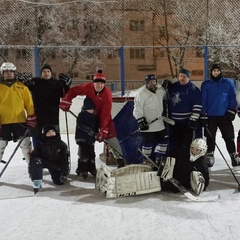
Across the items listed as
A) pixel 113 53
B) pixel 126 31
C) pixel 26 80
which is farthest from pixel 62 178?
pixel 126 31

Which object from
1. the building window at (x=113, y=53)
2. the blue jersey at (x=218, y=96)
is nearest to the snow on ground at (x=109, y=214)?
the blue jersey at (x=218, y=96)

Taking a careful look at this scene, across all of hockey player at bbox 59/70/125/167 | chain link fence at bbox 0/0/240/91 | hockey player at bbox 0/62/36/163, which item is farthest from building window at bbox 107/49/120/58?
hockey player at bbox 0/62/36/163

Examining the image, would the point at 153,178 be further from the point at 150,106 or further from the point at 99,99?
the point at 99,99

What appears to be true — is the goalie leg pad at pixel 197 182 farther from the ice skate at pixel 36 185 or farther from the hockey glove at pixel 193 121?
the ice skate at pixel 36 185

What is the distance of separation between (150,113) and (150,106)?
0.07 meters

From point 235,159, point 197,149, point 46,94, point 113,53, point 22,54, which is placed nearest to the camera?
point 197,149

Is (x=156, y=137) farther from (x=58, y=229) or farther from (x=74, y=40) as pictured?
(x=74, y=40)

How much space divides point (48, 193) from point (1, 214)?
59 centimetres

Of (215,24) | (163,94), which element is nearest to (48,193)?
(163,94)

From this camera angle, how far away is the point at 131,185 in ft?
10.5

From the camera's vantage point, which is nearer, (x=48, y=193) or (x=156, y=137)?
(x=48, y=193)

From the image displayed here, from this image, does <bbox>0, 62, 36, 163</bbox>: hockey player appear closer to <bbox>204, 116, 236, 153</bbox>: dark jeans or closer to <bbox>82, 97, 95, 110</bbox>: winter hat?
<bbox>82, 97, 95, 110</bbox>: winter hat

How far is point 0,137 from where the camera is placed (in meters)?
3.63

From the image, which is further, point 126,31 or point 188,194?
point 126,31
